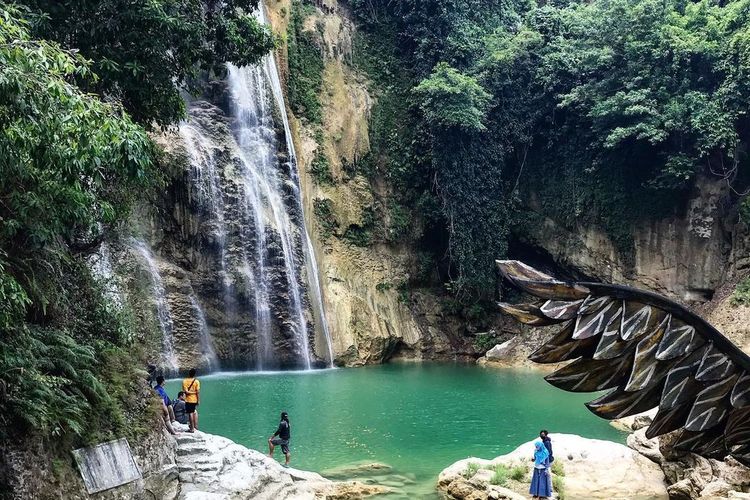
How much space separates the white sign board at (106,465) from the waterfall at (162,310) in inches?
481

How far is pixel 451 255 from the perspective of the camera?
2539 cm

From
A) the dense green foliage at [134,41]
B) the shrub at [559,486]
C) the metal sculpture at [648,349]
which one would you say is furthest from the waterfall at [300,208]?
the metal sculpture at [648,349]

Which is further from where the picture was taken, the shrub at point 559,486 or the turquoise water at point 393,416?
the turquoise water at point 393,416

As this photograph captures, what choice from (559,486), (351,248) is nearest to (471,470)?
(559,486)

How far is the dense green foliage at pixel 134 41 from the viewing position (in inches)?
332

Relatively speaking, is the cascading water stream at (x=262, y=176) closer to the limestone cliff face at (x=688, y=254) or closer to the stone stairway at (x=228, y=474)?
the limestone cliff face at (x=688, y=254)

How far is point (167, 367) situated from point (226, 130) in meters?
8.19

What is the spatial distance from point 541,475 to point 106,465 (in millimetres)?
5129

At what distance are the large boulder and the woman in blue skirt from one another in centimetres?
47

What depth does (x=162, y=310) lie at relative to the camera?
61.7 ft

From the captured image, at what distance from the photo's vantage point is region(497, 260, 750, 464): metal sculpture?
2.65 m

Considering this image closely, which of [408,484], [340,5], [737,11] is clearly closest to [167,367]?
[408,484]

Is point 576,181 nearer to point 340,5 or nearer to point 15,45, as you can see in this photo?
point 340,5

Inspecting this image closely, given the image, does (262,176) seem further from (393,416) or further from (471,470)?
(471,470)
